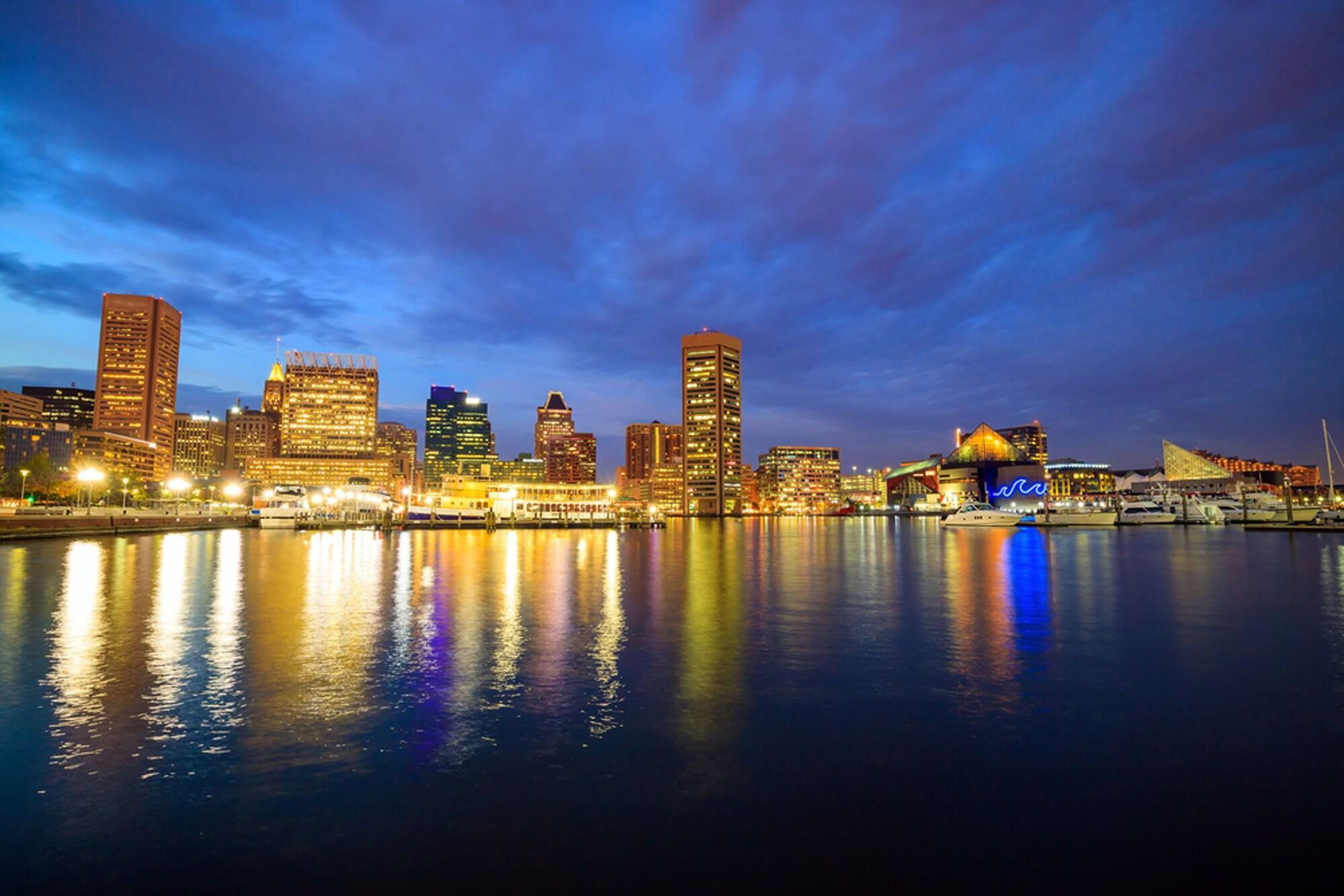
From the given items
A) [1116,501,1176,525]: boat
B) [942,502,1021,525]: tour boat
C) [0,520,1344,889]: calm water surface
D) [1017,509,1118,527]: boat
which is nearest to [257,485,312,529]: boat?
[0,520,1344,889]: calm water surface

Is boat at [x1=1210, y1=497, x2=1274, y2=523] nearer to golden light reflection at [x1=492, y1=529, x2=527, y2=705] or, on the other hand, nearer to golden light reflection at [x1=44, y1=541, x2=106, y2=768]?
golden light reflection at [x1=492, y1=529, x2=527, y2=705]

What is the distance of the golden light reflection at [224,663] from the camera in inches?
492

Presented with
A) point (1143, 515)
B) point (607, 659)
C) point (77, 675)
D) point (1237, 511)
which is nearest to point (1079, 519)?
point (1143, 515)

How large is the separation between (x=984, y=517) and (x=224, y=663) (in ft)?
500

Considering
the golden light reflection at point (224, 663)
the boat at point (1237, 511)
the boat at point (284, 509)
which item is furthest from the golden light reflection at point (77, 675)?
the boat at point (1237, 511)

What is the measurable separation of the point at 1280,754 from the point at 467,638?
1839cm

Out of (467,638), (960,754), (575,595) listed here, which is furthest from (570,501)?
(960,754)

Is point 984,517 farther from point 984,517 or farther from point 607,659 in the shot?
point 607,659

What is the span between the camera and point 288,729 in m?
12.4

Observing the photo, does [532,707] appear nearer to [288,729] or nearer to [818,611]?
[288,729]

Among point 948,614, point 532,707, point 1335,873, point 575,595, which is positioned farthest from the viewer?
point 575,595

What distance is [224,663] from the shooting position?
1734 centimetres

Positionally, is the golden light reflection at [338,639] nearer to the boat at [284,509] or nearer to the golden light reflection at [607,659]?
the golden light reflection at [607,659]

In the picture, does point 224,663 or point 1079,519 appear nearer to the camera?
point 224,663
